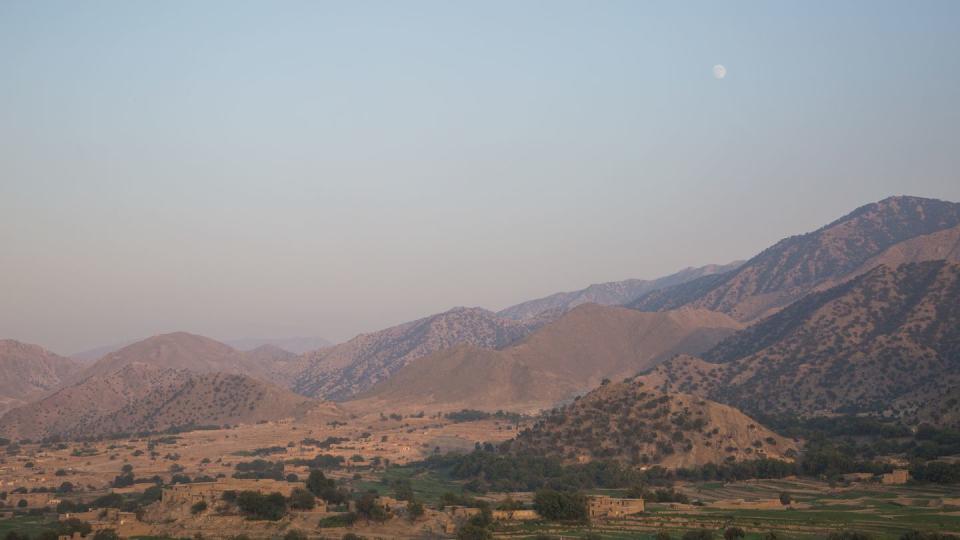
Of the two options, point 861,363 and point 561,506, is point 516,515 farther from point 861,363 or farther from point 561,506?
point 861,363

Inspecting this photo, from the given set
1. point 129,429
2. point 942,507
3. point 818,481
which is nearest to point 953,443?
point 818,481

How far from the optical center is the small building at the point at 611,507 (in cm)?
7444

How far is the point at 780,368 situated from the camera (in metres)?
183

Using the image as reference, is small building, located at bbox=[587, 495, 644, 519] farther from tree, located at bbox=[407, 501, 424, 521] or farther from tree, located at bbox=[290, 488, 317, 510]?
tree, located at bbox=[290, 488, 317, 510]

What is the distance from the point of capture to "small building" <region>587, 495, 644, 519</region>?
74.4 m

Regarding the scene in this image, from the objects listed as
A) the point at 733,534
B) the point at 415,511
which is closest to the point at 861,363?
the point at 733,534

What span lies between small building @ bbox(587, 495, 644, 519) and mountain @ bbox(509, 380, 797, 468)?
33612mm

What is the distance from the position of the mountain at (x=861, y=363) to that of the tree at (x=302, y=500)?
93363 mm

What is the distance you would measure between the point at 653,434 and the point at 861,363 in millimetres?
70227

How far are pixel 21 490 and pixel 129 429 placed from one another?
9062 cm

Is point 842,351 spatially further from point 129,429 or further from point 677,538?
point 129,429

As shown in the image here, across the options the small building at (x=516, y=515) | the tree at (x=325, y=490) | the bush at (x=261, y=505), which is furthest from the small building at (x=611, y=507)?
the bush at (x=261, y=505)

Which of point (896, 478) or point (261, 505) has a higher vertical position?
point (261, 505)

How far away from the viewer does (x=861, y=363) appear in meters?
168
